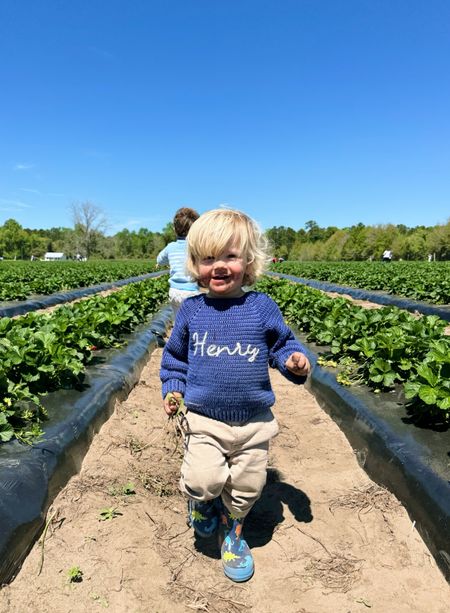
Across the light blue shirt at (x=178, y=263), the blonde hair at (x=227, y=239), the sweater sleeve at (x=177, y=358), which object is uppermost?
the blonde hair at (x=227, y=239)

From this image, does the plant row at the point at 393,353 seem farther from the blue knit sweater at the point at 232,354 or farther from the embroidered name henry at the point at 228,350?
the embroidered name henry at the point at 228,350

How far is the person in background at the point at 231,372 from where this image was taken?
7.46ft

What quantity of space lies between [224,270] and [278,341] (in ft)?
1.55

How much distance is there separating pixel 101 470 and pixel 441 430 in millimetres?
2379

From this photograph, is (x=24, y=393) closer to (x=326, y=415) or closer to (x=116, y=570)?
(x=116, y=570)

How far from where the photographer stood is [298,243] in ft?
374

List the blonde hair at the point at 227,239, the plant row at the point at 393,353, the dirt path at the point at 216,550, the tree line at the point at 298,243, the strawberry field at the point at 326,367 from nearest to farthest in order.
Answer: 1. the dirt path at the point at 216,550
2. the blonde hair at the point at 227,239
3. the strawberry field at the point at 326,367
4. the plant row at the point at 393,353
5. the tree line at the point at 298,243

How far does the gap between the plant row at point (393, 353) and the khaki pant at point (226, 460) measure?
1431 mm

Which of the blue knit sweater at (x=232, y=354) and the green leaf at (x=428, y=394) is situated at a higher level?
the blue knit sweater at (x=232, y=354)

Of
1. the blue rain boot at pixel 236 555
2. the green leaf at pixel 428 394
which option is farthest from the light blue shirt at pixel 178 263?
the blue rain boot at pixel 236 555

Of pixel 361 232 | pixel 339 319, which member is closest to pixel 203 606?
pixel 339 319

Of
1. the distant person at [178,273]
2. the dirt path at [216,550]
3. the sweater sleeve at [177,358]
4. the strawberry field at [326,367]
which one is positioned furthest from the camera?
the distant person at [178,273]

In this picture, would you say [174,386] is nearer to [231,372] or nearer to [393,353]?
[231,372]

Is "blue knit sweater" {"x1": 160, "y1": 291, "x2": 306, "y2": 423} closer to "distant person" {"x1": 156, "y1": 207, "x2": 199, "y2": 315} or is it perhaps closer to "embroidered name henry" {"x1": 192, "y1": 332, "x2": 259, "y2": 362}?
"embroidered name henry" {"x1": 192, "y1": 332, "x2": 259, "y2": 362}
